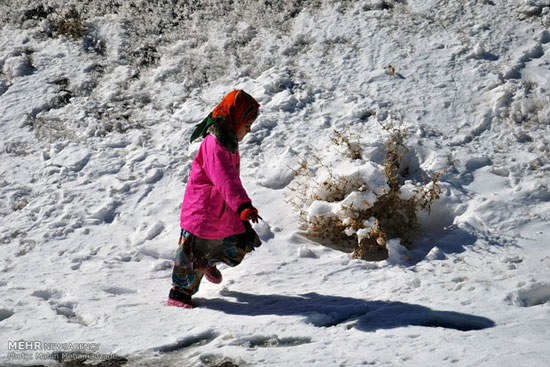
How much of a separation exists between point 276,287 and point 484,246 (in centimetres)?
176

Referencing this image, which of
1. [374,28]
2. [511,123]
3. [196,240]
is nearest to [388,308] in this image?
[196,240]

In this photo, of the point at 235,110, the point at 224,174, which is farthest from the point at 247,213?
the point at 235,110

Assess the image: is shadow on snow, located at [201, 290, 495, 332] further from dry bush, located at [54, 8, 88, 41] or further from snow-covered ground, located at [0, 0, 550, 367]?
dry bush, located at [54, 8, 88, 41]

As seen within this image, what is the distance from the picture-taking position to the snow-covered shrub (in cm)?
509

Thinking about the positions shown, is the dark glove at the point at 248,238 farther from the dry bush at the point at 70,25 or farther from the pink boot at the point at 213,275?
the dry bush at the point at 70,25

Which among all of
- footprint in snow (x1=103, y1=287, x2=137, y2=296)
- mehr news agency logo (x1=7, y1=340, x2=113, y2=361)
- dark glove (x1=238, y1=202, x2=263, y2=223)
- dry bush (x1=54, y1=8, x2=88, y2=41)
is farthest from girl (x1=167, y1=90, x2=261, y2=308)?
dry bush (x1=54, y1=8, x2=88, y2=41)

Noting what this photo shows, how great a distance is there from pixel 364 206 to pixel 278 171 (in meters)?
1.16

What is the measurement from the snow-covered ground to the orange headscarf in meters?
1.38

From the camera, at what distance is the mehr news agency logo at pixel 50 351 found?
3.63 metres

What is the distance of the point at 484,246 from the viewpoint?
4762 millimetres

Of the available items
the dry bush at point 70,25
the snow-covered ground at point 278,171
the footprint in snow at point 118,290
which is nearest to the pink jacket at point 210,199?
the snow-covered ground at point 278,171

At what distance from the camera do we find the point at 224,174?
13.4ft

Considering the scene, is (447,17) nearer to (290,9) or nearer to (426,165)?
(290,9)

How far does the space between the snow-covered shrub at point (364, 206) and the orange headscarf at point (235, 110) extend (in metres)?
1.30
